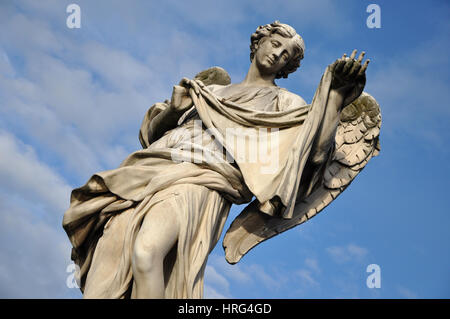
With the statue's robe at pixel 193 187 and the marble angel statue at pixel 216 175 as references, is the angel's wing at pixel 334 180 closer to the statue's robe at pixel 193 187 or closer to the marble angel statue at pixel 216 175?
the marble angel statue at pixel 216 175

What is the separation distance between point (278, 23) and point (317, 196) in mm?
2124

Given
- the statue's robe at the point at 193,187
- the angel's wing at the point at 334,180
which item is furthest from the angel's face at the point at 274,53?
the angel's wing at the point at 334,180

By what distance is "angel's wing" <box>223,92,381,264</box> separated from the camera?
8086mm

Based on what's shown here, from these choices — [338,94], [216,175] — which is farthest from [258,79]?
[216,175]

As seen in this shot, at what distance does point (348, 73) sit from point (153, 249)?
2685mm

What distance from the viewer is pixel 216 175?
7.58m

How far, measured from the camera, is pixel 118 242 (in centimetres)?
716

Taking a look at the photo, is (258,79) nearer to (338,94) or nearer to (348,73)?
(338,94)

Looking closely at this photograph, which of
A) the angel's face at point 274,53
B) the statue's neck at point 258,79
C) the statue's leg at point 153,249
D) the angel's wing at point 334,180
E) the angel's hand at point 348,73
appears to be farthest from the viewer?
the statue's neck at point 258,79

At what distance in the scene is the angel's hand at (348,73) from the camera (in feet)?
24.2

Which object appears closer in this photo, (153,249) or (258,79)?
(153,249)

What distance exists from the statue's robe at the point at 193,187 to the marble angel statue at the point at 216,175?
0.04 ft

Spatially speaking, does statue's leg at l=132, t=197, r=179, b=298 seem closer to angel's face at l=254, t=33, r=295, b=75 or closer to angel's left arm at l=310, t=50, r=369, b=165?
angel's left arm at l=310, t=50, r=369, b=165

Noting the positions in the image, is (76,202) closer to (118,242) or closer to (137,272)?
(118,242)
